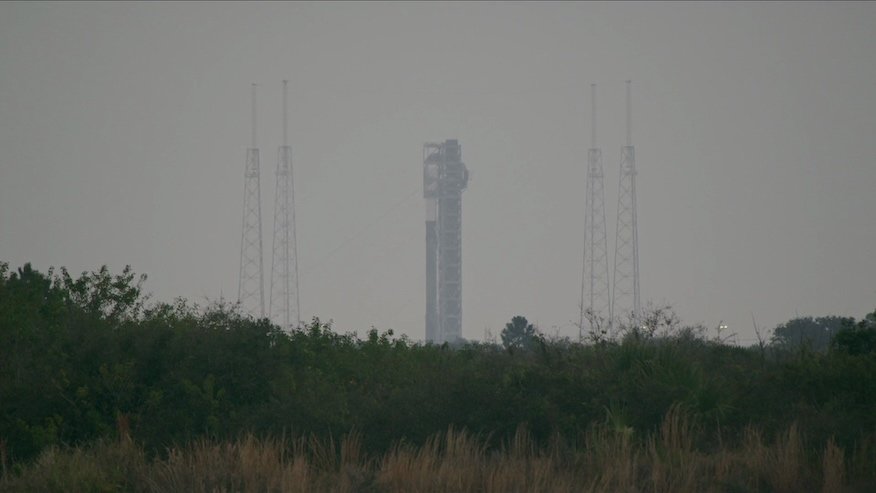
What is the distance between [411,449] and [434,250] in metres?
122

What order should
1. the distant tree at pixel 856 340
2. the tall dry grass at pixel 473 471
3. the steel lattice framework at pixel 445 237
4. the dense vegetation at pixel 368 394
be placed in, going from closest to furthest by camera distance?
the tall dry grass at pixel 473 471 → the dense vegetation at pixel 368 394 → the distant tree at pixel 856 340 → the steel lattice framework at pixel 445 237

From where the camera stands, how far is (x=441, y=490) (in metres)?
18.2

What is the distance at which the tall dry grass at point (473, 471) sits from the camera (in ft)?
60.2

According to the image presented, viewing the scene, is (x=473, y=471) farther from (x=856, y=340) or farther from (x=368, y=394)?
(x=856, y=340)

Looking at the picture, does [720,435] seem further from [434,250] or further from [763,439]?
[434,250]

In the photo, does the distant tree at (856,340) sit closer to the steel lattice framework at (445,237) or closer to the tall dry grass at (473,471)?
the tall dry grass at (473,471)

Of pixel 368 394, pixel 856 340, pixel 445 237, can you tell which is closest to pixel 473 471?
pixel 368 394

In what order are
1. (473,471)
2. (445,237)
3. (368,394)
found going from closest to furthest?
(473,471) < (368,394) < (445,237)

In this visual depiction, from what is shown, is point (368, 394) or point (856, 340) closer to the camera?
point (368, 394)

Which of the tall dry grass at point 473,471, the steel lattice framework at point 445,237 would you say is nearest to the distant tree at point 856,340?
the tall dry grass at point 473,471

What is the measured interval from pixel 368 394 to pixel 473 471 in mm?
7729

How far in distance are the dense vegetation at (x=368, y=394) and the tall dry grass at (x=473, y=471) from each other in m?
1.07

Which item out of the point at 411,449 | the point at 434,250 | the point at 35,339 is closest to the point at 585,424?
the point at 411,449

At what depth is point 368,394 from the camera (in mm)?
26375
